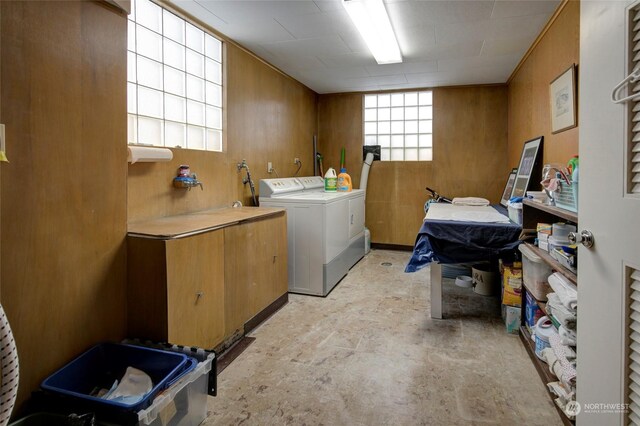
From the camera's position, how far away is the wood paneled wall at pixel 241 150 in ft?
8.24

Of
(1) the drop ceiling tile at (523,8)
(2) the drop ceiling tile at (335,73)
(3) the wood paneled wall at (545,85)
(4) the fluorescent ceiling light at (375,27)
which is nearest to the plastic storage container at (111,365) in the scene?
(4) the fluorescent ceiling light at (375,27)

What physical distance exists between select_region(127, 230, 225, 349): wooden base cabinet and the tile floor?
411 millimetres

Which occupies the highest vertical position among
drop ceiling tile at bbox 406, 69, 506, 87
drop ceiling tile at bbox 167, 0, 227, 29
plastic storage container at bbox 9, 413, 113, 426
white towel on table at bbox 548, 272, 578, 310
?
drop ceiling tile at bbox 406, 69, 506, 87

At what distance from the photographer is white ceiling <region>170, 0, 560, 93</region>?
8.86 feet

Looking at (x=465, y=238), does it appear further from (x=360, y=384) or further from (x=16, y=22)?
(x=16, y=22)

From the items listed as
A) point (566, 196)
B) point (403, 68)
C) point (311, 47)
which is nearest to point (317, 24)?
point (311, 47)

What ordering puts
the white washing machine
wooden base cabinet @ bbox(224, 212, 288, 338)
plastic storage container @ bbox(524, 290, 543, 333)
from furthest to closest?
1. the white washing machine
2. wooden base cabinet @ bbox(224, 212, 288, 338)
3. plastic storage container @ bbox(524, 290, 543, 333)

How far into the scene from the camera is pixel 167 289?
1819mm

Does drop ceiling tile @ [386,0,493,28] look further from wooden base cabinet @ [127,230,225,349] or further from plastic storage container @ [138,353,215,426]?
plastic storage container @ [138,353,215,426]

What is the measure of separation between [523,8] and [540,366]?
245cm

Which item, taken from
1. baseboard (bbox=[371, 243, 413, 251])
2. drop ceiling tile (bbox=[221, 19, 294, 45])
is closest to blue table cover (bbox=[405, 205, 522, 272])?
drop ceiling tile (bbox=[221, 19, 294, 45])

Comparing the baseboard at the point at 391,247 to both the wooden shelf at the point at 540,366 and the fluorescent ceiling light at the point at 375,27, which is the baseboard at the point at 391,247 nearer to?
the fluorescent ceiling light at the point at 375,27

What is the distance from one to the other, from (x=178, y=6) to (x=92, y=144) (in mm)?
1548

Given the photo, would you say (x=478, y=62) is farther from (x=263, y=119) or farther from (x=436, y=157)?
(x=263, y=119)
